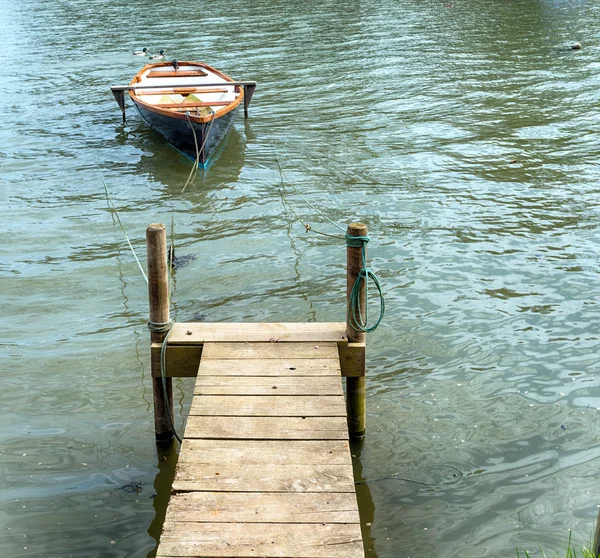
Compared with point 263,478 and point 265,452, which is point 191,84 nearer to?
point 265,452

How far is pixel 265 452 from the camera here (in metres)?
4.39

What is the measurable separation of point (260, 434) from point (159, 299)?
1390 millimetres

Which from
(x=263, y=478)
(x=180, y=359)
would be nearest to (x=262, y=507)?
(x=263, y=478)

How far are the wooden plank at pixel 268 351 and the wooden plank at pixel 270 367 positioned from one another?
2.0 inches

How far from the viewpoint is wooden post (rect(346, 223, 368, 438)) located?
17.5 feet

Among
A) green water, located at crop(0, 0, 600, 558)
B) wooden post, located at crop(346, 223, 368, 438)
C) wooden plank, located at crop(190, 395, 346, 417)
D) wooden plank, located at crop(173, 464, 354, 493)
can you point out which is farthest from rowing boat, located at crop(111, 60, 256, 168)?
wooden plank, located at crop(173, 464, 354, 493)

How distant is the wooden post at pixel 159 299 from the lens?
207 inches

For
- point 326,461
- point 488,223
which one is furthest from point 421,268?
point 326,461

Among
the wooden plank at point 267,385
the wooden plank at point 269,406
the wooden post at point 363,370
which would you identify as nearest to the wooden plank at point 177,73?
the wooden post at point 363,370

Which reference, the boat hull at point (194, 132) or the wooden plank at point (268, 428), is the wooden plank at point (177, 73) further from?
the wooden plank at point (268, 428)

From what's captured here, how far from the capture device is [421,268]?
881 cm

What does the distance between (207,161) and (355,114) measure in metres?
4.35

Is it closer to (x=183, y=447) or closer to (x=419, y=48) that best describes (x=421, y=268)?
(x=183, y=447)

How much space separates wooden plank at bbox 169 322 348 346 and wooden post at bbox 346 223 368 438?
132 millimetres
